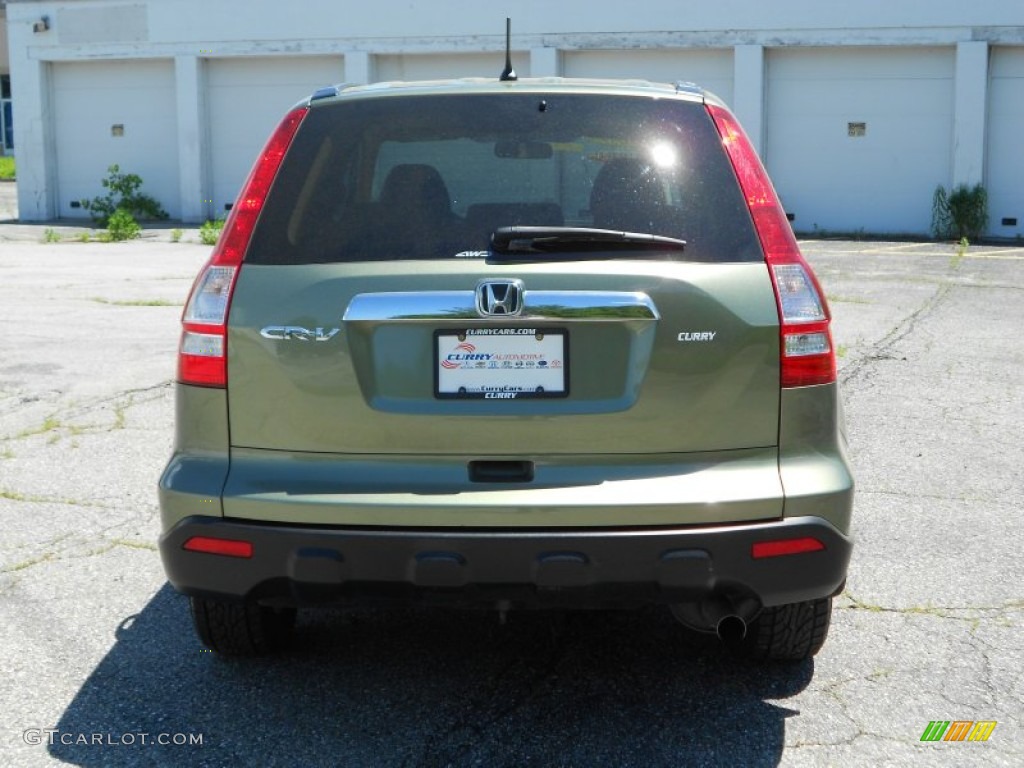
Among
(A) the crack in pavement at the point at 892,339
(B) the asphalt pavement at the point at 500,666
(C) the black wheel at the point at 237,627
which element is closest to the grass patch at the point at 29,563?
(B) the asphalt pavement at the point at 500,666

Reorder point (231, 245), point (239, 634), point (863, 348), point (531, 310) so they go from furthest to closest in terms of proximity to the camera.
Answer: point (863, 348)
point (239, 634)
point (231, 245)
point (531, 310)

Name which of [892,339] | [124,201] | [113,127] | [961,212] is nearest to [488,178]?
[892,339]

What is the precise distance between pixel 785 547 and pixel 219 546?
1.41 metres

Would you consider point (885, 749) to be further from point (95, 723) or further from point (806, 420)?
point (95, 723)

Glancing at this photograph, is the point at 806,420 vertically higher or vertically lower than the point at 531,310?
lower

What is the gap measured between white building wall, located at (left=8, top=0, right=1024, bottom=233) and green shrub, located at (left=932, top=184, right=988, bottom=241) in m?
0.32

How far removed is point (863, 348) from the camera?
10.2 m

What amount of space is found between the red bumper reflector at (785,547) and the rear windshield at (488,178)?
74 centimetres

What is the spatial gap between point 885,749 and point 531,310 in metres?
1.47

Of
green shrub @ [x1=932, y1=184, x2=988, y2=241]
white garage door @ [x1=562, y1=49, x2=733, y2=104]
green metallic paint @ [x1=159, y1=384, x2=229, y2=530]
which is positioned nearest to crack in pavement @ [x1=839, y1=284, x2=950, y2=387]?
green metallic paint @ [x1=159, y1=384, x2=229, y2=530]

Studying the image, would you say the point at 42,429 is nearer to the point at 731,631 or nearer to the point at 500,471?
the point at 731,631

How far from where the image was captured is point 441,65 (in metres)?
25.2

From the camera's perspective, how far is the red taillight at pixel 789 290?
3.36 metres

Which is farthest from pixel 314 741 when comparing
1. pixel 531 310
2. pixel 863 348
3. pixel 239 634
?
pixel 863 348
